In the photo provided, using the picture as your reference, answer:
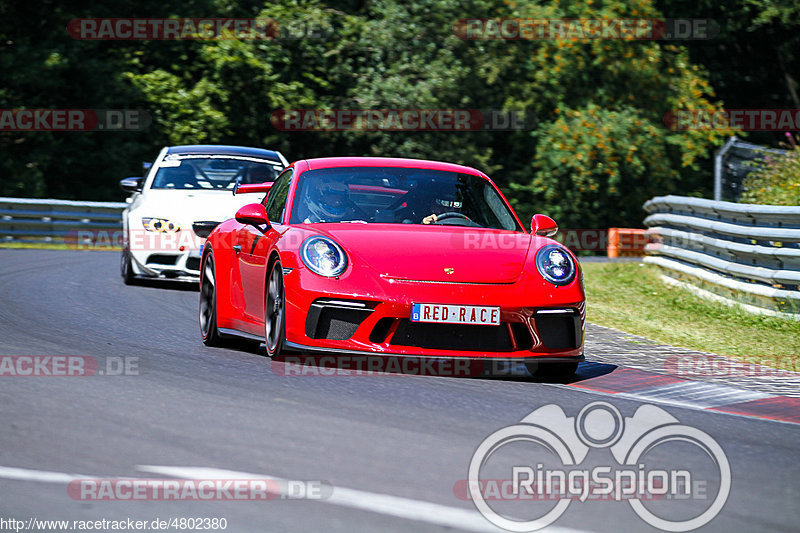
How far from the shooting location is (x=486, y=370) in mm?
8266

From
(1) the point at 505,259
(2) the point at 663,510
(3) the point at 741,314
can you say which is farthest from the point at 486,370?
(3) the point at 741,314

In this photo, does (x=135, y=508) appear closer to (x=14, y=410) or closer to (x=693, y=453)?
(x=14, y=410)

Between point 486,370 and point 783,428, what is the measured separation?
2.12 m

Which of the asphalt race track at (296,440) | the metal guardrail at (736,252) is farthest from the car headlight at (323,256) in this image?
the metal guardrail at (736,252)

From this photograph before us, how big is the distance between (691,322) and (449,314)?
5348 mm

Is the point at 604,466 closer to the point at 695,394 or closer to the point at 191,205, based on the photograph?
the point at 695,394

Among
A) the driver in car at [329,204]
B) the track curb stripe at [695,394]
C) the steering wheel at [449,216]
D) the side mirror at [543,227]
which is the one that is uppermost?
the driver in car at [329,204]

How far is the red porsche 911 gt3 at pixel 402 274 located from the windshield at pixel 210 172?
6.30 metres

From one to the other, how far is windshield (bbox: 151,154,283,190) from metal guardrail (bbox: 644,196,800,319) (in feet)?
16.8

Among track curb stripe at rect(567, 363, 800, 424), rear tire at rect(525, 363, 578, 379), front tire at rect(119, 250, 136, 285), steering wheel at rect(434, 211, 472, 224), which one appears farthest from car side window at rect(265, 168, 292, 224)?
front tire at rect(119, 250, 136, 285)

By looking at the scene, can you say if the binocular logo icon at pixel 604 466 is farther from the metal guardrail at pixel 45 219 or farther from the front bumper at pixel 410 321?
the metal guardrail at pixel 45 219

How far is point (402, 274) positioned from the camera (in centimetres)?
772

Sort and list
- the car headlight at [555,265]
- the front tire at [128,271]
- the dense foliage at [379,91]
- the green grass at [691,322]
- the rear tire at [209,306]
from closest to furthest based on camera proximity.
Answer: the car headlight at [555,265] < the rear tire at [209,306] < the green grass at [691,322] < the front tire at [128,271] < the dense foliage at [379,91]

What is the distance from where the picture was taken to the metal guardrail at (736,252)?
12305mm
